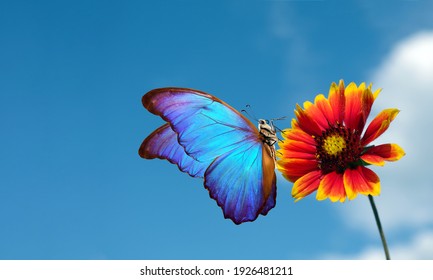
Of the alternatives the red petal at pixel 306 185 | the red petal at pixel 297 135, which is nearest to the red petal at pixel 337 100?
the red petal at pixel 297 135

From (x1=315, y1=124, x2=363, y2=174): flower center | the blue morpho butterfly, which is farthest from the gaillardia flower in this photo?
the blue morpho butterfly

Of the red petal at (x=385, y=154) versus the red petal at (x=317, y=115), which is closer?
the red petal at (x=385, y=154)

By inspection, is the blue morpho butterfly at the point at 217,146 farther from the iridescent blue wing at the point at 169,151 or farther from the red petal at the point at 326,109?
the red petal at the point at 326,109

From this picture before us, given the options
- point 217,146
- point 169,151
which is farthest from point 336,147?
point 169,151

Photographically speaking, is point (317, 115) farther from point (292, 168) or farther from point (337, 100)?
point (292, 168)

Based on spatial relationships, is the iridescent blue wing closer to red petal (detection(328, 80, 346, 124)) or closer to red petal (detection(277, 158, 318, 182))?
red petal (detection(277, 158, 318, 182))

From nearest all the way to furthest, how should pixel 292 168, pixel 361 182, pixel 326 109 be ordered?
pixel 361 182 → pixel 292 168 → pixel 326 109
